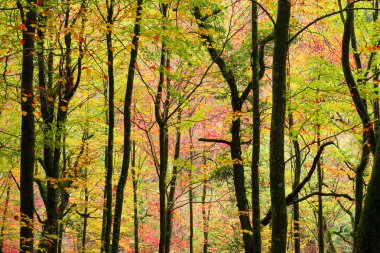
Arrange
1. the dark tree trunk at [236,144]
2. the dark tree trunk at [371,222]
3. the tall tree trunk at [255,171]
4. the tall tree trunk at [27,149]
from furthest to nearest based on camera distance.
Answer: the dark tree trunk at [236,144] < the tall tree trunk at [255,171] < the tall tree trunk at [27,149] < the dark tree trunk at [371,222]

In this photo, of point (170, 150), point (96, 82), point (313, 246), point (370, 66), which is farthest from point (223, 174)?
point (313, 246)

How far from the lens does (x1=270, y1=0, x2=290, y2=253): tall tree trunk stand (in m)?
4.57

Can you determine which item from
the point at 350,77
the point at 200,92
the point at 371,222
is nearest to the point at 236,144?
the point at 200,92

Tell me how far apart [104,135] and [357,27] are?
32.4ft

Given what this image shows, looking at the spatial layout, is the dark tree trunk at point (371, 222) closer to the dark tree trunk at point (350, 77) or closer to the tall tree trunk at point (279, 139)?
the tall tree trunk at point (279, 139)

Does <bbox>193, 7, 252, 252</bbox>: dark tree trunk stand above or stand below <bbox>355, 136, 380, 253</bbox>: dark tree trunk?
above

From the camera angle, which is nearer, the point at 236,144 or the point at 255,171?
the point at 255,171

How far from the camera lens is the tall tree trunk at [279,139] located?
4.57 m

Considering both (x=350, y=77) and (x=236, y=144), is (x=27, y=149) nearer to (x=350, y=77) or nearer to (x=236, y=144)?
(x=236, y=144)

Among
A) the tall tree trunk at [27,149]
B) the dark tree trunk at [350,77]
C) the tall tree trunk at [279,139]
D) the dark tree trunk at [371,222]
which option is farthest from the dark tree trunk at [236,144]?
the dark tree trunk at [371,222]

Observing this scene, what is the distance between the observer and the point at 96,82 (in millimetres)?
14086

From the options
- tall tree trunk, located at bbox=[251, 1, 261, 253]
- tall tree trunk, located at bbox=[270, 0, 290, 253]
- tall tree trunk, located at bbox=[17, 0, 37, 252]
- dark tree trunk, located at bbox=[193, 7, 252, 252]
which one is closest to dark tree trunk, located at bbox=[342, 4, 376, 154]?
tall tree trunk, located at bbox=[251, 1, 261, 253]

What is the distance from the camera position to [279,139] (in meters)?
4.64

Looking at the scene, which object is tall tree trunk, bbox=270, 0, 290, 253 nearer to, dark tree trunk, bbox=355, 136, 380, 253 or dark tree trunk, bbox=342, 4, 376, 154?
dark tree trunk, bbox=355, 136, 380, 253
